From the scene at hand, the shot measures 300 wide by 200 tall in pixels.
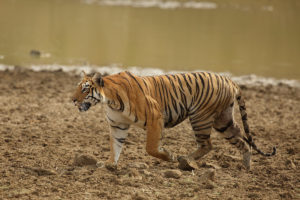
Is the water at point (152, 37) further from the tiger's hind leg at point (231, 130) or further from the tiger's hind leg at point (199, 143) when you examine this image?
the tiger's hind leg at point (199, 143)

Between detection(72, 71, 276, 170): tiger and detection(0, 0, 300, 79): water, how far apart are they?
6.92 m

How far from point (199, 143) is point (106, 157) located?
118cm

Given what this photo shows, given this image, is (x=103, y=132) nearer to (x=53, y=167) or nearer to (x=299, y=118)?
(x=53, y=167)

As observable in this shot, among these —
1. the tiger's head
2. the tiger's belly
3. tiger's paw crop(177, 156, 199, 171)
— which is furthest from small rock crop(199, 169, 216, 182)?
the tiger's head

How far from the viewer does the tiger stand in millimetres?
5586

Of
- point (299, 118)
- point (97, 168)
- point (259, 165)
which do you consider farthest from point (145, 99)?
point (299, 118)

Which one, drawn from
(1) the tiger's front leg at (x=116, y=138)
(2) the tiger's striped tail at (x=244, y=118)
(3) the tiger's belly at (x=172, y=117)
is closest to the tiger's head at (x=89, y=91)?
(1) the tiger's front leg at (x=116, y=138)

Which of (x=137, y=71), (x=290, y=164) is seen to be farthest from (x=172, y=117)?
(x=137, y=71)

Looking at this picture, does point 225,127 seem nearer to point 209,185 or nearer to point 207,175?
point 207,175

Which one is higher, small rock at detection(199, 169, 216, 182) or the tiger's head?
the tiger's head

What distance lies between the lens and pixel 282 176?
5.98 meters

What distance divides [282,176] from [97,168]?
2.07 metres

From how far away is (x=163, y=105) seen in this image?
19.6 ft

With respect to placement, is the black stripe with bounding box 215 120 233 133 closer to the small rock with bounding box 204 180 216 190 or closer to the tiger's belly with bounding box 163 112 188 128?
the tiger's belly with bounding box 163 112 188 128
